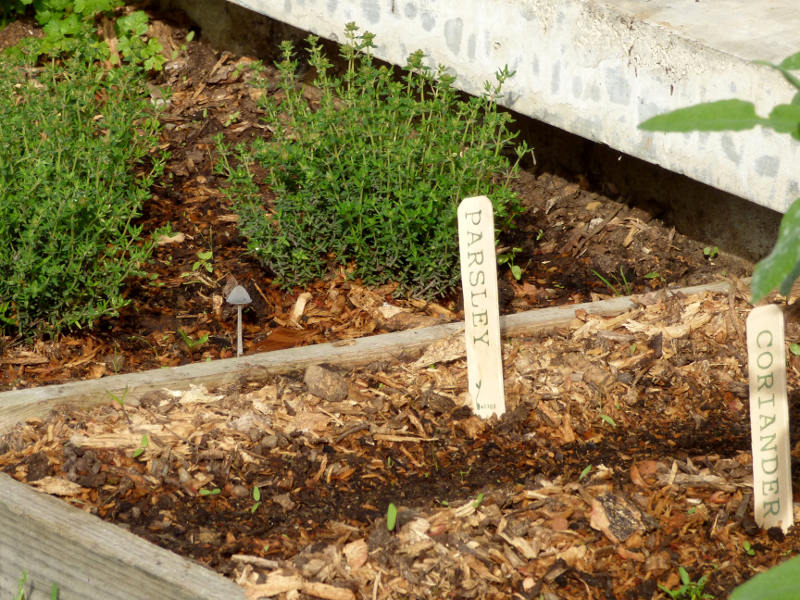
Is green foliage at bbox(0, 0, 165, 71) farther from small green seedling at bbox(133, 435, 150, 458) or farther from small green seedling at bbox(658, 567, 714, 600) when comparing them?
small green seedling at bbox(658, 567, 714, 600)

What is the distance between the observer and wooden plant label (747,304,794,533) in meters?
2.03

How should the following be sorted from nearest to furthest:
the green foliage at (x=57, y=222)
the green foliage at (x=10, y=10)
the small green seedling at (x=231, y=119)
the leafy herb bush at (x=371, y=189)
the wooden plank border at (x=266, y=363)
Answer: the wooden plank border at (x=266, y=363), the green foliage at (x=57, y=222), the leafy herb bush at (x=371, y=189), the small green seedling at (x=231, y=119), the green foliage at (x=10, y=10)

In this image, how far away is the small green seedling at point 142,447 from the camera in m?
2.45

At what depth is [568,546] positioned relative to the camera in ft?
7.09

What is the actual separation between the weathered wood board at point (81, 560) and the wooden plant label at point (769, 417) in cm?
112

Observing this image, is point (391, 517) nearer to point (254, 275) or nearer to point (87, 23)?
point (254, 275)

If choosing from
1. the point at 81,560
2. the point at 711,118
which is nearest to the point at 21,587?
the point at 81,560

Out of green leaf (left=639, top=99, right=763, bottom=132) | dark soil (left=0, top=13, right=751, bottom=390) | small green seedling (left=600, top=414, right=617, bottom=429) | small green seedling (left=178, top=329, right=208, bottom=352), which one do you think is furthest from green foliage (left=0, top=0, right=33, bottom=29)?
green leaf (left=639, top=99, right=763, bottom=132)

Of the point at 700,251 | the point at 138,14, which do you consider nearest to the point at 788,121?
the point at 700,251

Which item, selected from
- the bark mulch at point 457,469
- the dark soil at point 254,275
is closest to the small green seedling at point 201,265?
the dark soil at point 254,275

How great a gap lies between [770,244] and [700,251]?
0.29m

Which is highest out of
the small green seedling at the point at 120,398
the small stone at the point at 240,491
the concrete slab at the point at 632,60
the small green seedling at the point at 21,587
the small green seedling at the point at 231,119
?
the concrete slab at the point at 632,60

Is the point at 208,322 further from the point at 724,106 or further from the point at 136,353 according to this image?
the point at 724,106

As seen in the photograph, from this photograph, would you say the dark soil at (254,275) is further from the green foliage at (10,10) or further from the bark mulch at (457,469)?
the green foliage at (10,10)
